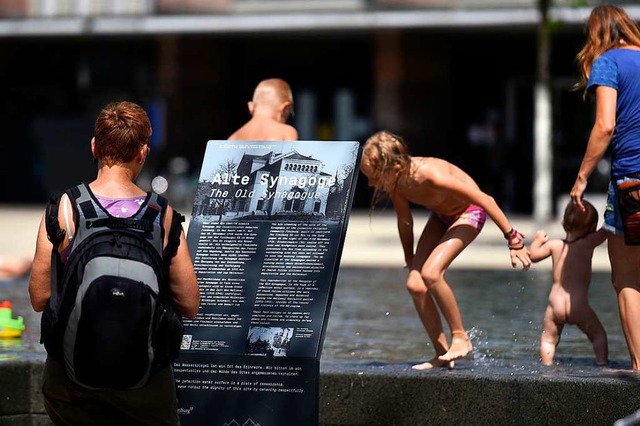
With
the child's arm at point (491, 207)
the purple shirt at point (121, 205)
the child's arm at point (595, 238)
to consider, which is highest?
the purple shirt at point (121, 205)

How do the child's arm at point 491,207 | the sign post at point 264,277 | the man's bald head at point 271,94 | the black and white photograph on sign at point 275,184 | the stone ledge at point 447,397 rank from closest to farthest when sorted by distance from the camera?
the sign post at point 264,277 → the black and white photograph on sign at point 275,184 → the stone ledge at point 447,397 → the child's arm at point 491,207 → the man's bald head at point 271,94

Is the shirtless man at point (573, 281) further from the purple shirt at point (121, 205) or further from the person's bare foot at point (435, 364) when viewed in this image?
the purple shirt at point (121, 205)

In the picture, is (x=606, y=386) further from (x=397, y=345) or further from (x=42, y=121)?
(x=42, y=121)

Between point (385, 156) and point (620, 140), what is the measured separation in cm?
122

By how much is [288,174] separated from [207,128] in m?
26.4

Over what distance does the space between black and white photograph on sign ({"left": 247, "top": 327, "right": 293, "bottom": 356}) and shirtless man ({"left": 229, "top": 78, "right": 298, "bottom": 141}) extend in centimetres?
203

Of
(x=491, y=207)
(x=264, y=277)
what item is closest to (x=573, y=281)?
(x=491, y=207)

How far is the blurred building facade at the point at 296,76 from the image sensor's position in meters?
28.5

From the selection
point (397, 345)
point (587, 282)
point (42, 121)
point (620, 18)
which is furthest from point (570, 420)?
point (42, 121)

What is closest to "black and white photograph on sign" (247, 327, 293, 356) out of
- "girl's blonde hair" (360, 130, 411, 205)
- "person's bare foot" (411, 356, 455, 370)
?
"person's bare foot" (411, 356, 455, 370)

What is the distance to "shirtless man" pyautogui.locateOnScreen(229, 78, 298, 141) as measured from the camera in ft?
26.1

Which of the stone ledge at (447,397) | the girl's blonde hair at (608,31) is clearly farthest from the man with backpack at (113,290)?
the girl's blonde hair at (608,31)

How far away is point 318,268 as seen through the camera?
6062 mm

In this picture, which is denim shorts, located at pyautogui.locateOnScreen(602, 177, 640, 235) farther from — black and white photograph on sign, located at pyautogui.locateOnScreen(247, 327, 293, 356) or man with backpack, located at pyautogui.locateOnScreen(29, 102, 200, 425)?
man with backpack, located at pyautogui.locateOnScreen(29, 102, 200, 425)
